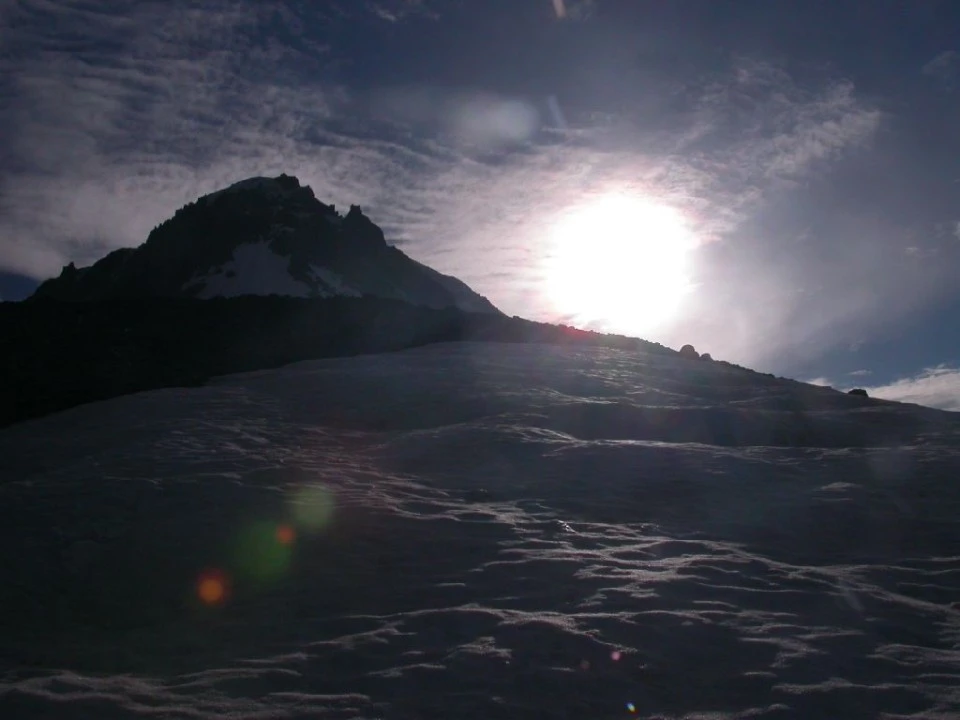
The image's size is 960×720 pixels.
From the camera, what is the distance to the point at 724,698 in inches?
248

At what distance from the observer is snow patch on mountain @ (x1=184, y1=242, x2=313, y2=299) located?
13388cm

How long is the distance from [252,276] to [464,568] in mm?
137898

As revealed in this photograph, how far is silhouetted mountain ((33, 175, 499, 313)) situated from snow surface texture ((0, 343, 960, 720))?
4261 inches

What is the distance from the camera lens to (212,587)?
8.84 m

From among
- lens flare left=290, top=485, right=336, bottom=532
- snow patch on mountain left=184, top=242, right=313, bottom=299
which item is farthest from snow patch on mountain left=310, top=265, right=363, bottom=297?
lens flare left=290, top=485, right=336, bottom=532

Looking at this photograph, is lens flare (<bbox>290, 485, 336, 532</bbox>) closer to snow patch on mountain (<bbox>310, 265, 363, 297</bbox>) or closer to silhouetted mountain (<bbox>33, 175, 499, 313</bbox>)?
silhouetted mountain (<bbox>33, 175, 499, 313</bbox>)

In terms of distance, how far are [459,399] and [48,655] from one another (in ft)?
42.2

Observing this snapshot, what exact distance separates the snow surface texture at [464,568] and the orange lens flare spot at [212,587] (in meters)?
0.10

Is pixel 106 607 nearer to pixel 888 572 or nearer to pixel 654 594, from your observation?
pixel 654 594

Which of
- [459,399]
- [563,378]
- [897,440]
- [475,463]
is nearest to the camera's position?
[475,463]

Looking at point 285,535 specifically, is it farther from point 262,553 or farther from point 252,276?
point 252,276

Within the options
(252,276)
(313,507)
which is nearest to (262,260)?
(252,276)

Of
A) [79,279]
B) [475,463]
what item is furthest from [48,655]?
[79,279]

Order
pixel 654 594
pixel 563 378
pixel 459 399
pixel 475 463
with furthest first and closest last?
pixel 563 378, pixel 459 399, pixel 475 463, pixel 654 594
